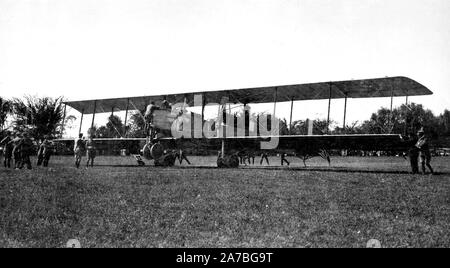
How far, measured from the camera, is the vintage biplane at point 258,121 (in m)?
13.6

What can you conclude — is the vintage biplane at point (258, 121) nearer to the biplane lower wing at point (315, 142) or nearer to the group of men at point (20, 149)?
the biplane lower wing at point (315, 142)

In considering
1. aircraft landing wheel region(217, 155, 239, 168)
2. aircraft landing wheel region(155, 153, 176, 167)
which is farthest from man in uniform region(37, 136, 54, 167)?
aircraft landing wheel region(217, 155, 239, 168)

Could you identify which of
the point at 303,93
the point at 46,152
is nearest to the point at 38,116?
the point at 46,152

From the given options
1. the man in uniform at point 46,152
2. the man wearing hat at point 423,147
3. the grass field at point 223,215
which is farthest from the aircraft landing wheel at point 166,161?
the man wearing hat at point 423,147

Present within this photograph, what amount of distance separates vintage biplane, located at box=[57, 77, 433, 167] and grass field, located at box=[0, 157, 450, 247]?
208 inches

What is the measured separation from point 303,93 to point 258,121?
10.3 ft

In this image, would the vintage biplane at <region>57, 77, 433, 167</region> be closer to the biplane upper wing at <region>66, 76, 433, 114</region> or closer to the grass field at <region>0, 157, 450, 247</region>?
the biplane upper wing at <region>66, 76, 433, 114</region>

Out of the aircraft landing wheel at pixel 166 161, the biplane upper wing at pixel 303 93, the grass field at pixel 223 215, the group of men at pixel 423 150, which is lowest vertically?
the grass field at pixel 223 215

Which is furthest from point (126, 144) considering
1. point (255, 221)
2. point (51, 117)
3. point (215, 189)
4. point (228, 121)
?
point (51, 117)

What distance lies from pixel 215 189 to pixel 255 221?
2922mm

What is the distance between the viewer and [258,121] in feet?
59.1

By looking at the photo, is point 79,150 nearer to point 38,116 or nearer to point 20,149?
point 20,149

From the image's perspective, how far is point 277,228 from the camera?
16.2 feet
